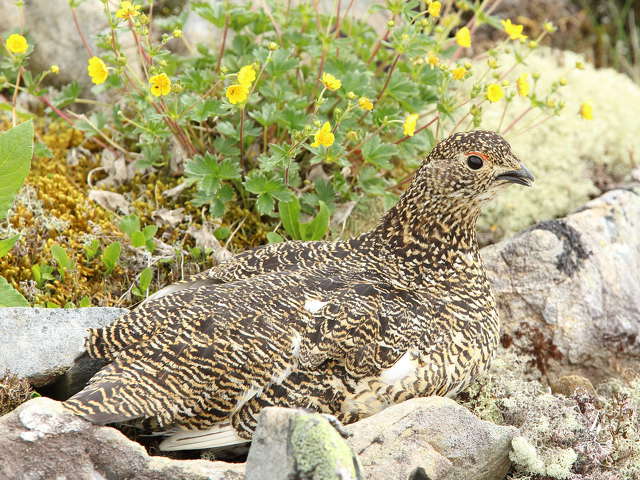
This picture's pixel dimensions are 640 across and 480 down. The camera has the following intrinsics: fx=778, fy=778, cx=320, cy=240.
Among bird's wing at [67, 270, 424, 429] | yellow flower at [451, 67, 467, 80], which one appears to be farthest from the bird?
yellow flower at [451, 67, 467, 80]

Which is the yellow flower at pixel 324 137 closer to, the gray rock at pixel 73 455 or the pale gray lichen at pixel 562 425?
the pale gray lichen at pixel 562 425

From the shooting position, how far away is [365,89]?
4.95 m

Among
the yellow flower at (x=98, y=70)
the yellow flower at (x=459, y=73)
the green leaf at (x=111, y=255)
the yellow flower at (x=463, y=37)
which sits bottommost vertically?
the green leaf at (x=111, y=255)

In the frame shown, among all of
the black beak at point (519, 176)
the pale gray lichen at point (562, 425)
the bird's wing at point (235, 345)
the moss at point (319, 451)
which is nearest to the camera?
the moss at point (319, 451)

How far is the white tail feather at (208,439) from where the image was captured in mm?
3648

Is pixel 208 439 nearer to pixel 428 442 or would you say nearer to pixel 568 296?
pixel 428 442

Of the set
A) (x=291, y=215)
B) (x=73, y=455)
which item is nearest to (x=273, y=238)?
(x=291, y=215)

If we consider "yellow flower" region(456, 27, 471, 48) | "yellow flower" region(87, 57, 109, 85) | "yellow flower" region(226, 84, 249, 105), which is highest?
"yellow flower" region(456, 27, 471, 48)

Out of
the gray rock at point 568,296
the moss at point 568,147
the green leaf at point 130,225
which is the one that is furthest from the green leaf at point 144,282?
the moss at point 568,147

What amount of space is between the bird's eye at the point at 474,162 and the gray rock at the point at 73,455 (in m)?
2.00

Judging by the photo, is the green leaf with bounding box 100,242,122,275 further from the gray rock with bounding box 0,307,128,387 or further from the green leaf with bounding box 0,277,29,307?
the gray rock with bounding box 0,307,128,387

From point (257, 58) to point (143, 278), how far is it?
1.54 metres

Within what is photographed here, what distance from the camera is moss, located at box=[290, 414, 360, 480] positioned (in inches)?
111

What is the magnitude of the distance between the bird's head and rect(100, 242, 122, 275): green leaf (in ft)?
6.36
